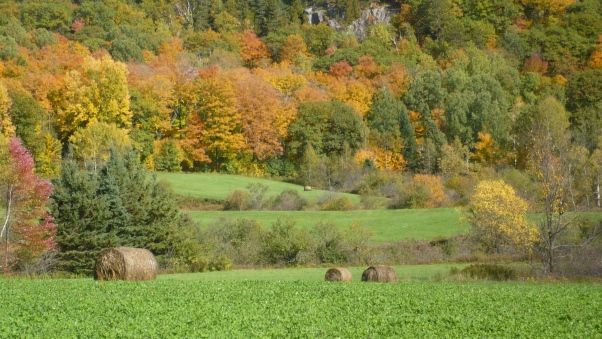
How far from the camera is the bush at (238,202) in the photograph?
61.0 m

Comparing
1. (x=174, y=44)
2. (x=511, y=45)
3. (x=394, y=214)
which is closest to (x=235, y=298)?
(x=394, y=214)

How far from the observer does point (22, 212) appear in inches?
1521

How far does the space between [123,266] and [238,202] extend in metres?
35.4

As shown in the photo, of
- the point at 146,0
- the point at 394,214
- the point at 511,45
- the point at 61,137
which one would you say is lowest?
the point at 394,214

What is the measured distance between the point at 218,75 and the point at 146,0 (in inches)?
2272

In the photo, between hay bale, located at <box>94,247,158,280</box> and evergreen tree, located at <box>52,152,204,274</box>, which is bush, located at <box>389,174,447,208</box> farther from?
hay bale, located at <box>94,247,158,280</box>

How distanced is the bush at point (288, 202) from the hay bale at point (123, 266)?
3499cm

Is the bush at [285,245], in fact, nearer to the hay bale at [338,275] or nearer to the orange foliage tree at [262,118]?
the hay bale at [338,275]

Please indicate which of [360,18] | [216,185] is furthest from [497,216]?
[360,18]

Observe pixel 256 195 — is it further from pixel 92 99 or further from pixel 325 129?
pixel 92 99

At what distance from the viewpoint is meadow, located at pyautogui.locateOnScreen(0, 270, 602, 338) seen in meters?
15.5

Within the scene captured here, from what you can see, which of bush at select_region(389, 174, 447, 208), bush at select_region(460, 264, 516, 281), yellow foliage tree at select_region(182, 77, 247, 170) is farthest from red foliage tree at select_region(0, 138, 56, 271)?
yellow foliage tree at select_region(182, 77, 247, 170)

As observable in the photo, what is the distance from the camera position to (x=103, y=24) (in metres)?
113

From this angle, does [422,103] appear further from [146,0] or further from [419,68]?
[146,0]
